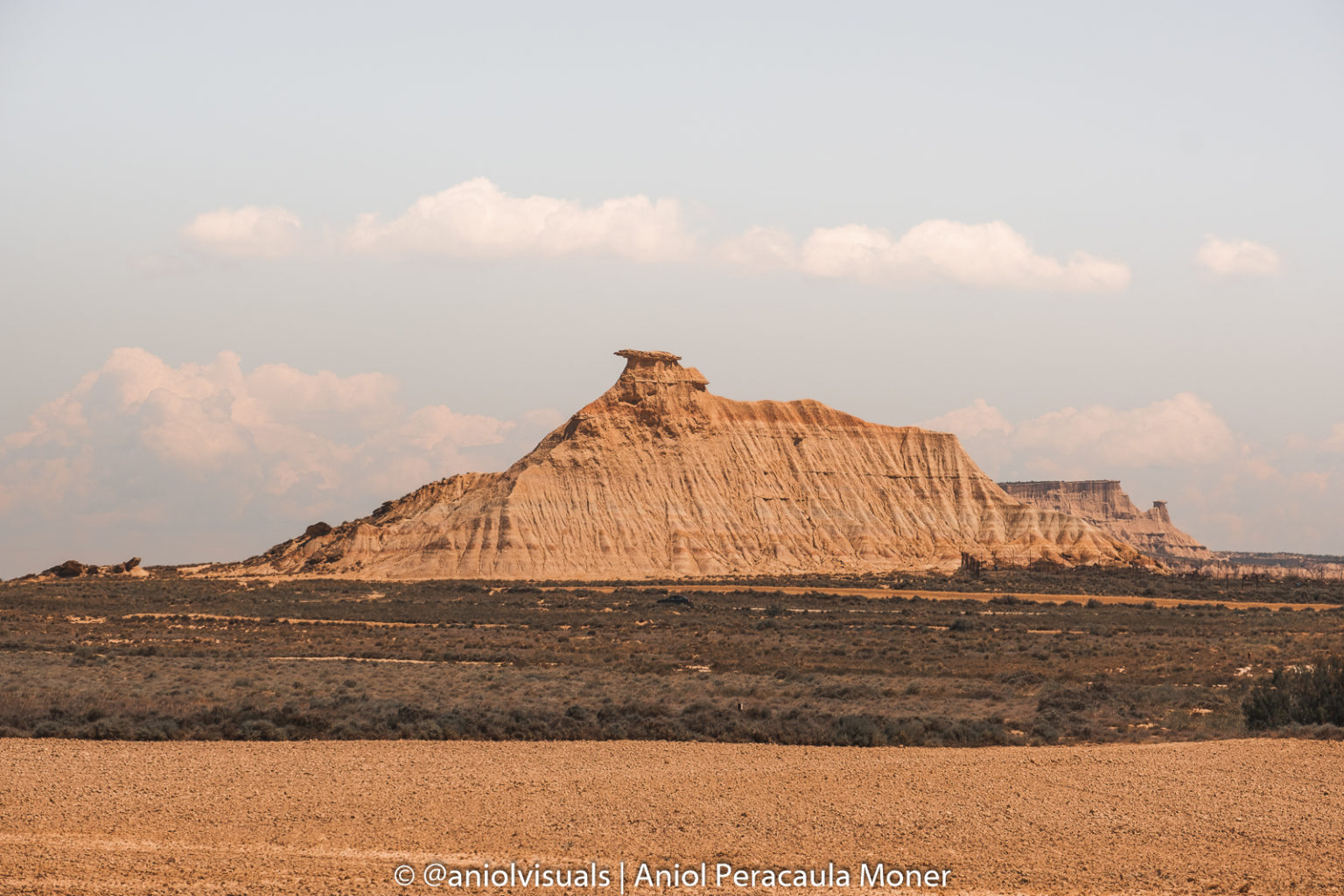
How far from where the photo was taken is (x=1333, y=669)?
17188 mm

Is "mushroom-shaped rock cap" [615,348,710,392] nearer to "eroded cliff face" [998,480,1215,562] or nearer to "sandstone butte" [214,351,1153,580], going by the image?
"sandstone butte" [214,351,1153,580]

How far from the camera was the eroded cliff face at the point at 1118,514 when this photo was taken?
180875 millimetres

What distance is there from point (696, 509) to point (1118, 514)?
399ft

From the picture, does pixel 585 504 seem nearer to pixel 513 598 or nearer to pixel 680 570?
pixel 680 570

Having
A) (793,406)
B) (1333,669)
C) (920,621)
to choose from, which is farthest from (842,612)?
(793,406)

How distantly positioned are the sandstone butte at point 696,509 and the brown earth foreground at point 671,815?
6069cm

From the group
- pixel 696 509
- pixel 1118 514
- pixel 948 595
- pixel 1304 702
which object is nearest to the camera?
pixel 1304 702

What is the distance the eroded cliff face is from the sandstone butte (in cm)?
9402

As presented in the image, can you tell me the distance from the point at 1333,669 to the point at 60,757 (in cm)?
1760

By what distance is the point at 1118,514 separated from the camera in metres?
184

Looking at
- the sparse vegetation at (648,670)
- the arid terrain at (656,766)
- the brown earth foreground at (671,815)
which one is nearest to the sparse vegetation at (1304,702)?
the sparse vegetation at (648,670)

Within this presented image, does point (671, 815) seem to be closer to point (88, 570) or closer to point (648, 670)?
point (648, 670)

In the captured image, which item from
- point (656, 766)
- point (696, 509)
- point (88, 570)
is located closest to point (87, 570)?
point (88, 570)

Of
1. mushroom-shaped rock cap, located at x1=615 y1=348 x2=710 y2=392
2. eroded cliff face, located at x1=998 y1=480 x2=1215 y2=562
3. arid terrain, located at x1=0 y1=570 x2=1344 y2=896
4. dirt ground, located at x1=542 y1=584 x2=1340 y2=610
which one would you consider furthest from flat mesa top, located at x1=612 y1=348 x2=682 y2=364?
eroded cliff face, located at x1=998 y1=480 x2=1215 y2=562
